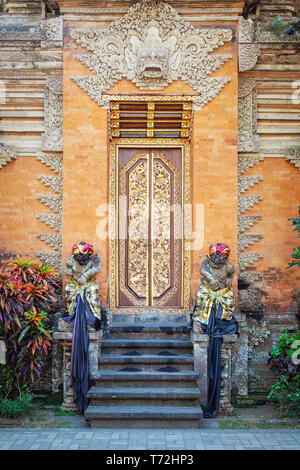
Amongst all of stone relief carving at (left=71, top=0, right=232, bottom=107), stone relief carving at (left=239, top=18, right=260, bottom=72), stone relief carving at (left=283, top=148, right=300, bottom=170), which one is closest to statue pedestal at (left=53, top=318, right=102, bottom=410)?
stone relief carving at (left=71, top=0, right=232, bottom=107)

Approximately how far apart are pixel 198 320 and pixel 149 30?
13.9ft

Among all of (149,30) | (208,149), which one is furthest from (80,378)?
(149,30)

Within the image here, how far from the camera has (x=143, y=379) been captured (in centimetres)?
614

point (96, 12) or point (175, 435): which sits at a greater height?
point (96, 12)

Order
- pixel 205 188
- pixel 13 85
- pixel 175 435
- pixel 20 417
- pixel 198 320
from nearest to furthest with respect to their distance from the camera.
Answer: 1. pixel 175 435
2. pixel 20 417
3. pixel 198 320
4. pixel 205 188
5. pixel 13 85

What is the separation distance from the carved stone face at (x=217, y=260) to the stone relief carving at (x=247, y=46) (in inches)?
112

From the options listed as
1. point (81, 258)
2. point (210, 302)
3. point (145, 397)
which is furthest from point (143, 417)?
point (81, 258)

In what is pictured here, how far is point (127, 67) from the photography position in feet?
23.3

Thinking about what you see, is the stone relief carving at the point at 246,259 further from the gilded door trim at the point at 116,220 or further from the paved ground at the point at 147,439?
the paved ground at the point at 147,439

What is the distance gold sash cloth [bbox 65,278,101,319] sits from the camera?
21.3ft

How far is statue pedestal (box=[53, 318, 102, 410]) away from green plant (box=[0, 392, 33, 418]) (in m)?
0.53

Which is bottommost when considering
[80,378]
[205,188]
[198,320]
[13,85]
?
[80,378]

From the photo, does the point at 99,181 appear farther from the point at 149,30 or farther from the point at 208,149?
the point at 149,30

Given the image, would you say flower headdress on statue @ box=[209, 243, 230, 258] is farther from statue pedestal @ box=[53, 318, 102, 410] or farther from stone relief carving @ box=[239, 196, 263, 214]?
statue pedestal @ box=[53, 318, 102, 410]
